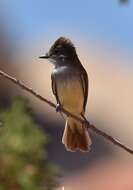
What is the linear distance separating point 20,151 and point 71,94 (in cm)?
56

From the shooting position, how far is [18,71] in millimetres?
4281

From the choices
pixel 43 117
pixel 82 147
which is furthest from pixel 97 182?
pixel 82 147

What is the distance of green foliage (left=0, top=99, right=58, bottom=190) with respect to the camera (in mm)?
841

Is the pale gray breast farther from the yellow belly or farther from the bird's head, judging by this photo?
the bird's head

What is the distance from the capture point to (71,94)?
4.62ft

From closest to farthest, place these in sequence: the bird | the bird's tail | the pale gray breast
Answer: the bird's tail < the bird < the pale gray breast

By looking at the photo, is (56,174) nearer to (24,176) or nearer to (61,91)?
(24,176)

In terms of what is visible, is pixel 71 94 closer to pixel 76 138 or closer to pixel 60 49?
pixel 76 138

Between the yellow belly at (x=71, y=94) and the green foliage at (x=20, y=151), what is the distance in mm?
464

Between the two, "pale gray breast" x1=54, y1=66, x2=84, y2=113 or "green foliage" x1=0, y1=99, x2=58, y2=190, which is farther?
"pale gray breast" x1=54, y1=66, x2=84, y2=113

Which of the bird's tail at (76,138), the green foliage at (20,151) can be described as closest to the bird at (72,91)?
the bird's tail at (76,138)

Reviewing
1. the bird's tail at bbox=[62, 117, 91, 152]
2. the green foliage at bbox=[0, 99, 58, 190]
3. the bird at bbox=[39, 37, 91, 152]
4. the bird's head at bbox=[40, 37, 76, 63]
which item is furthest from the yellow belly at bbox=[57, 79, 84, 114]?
the green foliage at bbox=[0, 99, 58, 190]

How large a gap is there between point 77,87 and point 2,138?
1.84ft

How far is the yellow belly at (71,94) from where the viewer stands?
4.50 feet
